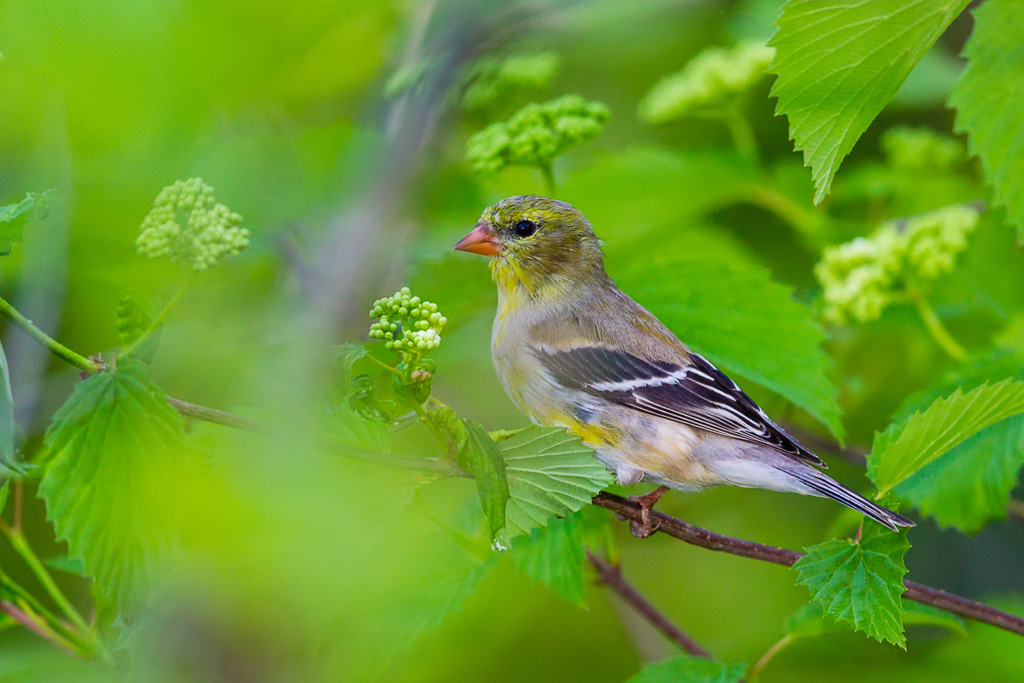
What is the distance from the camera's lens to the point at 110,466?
1.04 m

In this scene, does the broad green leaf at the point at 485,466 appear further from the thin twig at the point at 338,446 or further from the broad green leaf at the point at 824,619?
the broad green leaf at the point at 824,619

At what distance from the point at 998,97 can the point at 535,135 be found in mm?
884

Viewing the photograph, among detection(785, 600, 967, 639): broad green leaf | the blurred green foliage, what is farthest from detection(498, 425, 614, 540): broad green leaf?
detection(785, 600, 967, 639): broad green leaf

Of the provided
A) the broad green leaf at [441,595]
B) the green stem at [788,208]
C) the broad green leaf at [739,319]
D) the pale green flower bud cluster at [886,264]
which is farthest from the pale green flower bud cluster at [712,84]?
the broad green leaf at [441,595]

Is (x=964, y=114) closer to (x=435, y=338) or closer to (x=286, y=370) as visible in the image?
(x=435, y=338)

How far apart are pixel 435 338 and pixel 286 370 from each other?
352 mm

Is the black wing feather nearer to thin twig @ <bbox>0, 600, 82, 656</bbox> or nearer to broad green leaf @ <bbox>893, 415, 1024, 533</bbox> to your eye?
broad green leaf @ <bbox>893, 415, 1024, 533</bbox>

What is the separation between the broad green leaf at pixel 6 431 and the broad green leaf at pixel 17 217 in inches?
7.1

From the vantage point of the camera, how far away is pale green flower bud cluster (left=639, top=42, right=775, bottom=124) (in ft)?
8.55

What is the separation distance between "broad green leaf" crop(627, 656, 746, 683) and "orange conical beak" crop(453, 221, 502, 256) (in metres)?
0.94

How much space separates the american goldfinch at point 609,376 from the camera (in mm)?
1789

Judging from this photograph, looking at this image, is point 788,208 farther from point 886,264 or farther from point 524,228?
point 524,228

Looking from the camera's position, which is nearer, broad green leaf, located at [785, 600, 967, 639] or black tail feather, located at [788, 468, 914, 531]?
black tail feather, located at [788, 468, 914, 531]

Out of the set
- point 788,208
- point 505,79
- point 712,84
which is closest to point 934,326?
point 788,208
